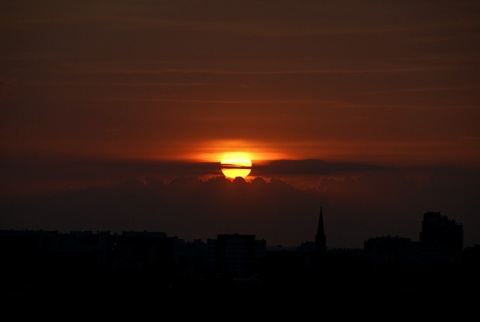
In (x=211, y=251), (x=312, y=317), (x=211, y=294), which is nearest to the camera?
(x=312, y=317)

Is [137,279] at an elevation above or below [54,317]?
above

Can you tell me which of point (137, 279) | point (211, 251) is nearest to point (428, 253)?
point (211, 251)

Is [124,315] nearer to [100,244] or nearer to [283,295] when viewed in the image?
[283,295]

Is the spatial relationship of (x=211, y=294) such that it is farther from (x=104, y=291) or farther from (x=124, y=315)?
(x=124, y=315)

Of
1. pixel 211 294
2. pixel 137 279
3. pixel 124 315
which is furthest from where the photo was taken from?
pixel 137 279

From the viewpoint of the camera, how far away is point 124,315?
237 ft

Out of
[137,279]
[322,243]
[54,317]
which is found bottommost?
[54,317]

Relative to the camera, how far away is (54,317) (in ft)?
222

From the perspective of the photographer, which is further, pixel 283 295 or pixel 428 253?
pixel 428 253

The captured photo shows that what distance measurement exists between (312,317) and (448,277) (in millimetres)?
44403

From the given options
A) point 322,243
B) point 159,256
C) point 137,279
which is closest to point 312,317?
point 137,279

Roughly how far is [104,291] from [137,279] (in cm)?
2404

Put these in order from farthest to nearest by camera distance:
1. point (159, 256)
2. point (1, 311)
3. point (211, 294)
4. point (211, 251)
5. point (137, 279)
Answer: point (211, 251) → point (159, 256) → point (137, 279) → point (211, 294) → point (1, 311)

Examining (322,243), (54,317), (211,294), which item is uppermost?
(322,243)
